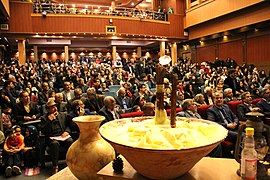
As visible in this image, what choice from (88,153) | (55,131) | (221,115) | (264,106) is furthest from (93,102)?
(88,153)

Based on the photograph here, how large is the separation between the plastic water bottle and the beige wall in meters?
11.8

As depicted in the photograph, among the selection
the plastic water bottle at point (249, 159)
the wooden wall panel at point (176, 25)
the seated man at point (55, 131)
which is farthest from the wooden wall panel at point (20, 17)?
the plastic water bottle at point (249, 159)

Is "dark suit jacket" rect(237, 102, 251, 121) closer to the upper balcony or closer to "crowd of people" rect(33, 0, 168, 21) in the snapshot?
the upper balcony

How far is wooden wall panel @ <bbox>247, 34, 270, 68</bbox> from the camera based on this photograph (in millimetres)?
12594

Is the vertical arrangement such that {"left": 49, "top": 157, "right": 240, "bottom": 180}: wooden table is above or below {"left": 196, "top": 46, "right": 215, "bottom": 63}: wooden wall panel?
below

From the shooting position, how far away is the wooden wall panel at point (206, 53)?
639 inches

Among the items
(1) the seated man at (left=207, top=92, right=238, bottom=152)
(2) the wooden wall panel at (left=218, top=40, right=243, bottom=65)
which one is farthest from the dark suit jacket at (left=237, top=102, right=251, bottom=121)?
(2) the wooden wall panel at (left=218, top=40, right=243, bottom=65)

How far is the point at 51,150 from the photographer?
3754 mm

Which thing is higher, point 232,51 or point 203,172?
point 232,51

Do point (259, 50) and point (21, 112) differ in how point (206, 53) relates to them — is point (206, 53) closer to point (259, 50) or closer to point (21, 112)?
point (259, 50)

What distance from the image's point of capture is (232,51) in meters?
14.7

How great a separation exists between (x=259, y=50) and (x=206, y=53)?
4108 mm

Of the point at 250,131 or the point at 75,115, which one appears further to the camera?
the point at 75,115

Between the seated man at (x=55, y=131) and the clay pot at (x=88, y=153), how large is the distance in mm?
2640
